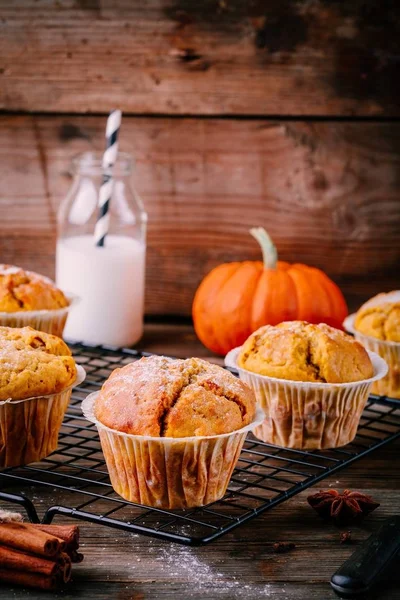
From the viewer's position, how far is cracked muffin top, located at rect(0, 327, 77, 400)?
2.05 m

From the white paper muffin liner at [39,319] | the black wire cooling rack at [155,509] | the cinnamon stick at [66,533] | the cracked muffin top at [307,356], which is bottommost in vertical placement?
the black wire cooling rack at [155,509]

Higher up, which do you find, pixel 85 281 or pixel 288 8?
pixel 288 8

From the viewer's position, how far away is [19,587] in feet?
5.29

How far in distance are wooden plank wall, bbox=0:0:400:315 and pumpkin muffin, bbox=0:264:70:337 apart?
0.89 m

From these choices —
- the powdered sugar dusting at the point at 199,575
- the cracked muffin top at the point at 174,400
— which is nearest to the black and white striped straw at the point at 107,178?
the cracked muffin top at the point at 174,400

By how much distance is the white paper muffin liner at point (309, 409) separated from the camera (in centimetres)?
227

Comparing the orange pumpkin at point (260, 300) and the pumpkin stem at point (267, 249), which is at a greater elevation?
the pumpkin stem at point (267, 249)

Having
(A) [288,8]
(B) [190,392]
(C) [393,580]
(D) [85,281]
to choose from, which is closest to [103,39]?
(A) [288,8]

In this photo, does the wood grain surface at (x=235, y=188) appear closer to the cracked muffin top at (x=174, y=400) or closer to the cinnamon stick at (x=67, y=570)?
the cracked muffin top at (x=174, y=400)

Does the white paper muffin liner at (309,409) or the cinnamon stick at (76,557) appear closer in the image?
the cinnamon stick at (76,557)

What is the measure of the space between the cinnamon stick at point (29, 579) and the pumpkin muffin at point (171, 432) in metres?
0.36

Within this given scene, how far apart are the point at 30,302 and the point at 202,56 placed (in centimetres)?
127

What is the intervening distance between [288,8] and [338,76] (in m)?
0.31

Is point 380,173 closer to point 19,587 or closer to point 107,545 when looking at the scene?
point 107,545
